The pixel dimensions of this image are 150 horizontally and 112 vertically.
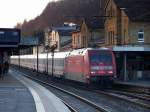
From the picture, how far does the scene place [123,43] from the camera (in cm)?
6400

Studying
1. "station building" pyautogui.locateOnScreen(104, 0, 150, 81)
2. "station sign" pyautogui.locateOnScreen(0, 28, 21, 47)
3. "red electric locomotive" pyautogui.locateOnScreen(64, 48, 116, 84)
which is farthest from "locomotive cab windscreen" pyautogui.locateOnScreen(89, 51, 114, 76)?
"station building" pyautogui.locateOnScreen(104, 0, 150, 81)

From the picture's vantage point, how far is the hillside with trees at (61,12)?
363ft

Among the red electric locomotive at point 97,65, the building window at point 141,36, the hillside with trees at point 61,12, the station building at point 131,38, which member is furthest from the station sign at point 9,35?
the hillside with trees at point 61,12

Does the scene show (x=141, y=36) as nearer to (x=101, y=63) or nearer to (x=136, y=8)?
(x=136, y=8)

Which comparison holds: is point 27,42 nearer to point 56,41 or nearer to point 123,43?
point 123,43

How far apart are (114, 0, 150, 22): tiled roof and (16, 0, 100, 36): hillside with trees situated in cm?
1509

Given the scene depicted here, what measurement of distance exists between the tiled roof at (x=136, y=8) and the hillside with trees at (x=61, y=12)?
49.5ft

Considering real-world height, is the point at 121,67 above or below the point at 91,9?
below

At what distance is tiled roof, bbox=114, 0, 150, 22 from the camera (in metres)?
63.5

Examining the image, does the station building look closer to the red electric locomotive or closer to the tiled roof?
the tiled roof

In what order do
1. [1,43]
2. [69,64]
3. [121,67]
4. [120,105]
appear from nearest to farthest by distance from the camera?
[120,105]
[69,64]
[1,43]
[121,67]

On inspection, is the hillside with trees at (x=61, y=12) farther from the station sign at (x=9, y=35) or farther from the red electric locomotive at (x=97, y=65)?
the red electric locomotive at (x=97, y=65)

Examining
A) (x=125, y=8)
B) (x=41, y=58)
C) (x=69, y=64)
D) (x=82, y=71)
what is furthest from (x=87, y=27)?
(x=82, y=71)

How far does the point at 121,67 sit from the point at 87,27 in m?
22.7
